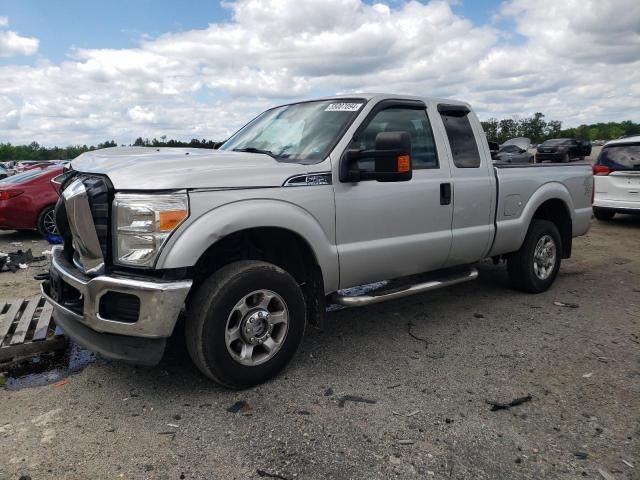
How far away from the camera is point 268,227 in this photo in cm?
347

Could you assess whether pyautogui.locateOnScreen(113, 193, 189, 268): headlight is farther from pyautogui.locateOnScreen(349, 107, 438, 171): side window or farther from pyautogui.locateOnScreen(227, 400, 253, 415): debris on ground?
pyautogui.locateOnScreen(349, 107, 438, 171): side window

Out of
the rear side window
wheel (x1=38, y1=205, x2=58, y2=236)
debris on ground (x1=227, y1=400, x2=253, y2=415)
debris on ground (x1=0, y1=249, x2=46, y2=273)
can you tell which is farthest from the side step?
wheel (x1=38, y1=205, x2=58, y2=236)

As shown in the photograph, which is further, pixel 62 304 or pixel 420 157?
pixel 420 157

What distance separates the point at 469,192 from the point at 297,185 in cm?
186

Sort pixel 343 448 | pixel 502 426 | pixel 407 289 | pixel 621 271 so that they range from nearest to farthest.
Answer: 1. pixel 343 448
2. pixel 502 426
3. pixel 407 289
4. pixel 621 271

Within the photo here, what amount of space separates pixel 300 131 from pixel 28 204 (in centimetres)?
752

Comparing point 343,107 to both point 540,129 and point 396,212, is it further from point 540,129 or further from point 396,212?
point 540,129

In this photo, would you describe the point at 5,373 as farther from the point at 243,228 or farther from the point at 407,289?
the point at 407,289

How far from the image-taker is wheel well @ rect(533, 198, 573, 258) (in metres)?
5.95

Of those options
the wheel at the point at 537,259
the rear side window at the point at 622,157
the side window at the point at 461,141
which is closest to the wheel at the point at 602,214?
the rear side window at the point at 622,157

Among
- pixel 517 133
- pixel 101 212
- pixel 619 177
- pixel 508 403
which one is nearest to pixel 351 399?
pixel 508 403

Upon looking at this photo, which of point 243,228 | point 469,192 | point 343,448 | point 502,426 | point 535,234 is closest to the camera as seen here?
point 343,448

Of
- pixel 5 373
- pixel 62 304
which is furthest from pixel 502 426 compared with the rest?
pixel 5 373

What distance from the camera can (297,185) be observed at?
3586mm
